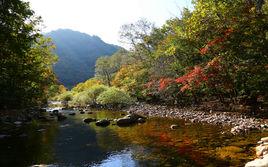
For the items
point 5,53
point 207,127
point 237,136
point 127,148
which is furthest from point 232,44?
point 5,53

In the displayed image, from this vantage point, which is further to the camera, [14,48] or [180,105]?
[180,105]

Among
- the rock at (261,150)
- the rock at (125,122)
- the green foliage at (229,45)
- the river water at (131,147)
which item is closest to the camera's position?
the rock at (261,150)

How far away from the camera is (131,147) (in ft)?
64.6

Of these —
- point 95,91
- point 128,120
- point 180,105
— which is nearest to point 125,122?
point 128,120

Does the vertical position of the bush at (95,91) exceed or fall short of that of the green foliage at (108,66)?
it falls short

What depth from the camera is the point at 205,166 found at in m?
14.6

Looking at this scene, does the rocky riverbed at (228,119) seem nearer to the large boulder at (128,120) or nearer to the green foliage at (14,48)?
the large boulder at (128,120)

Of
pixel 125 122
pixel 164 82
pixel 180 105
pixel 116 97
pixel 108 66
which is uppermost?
pixel 108 66

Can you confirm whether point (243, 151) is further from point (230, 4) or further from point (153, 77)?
point (153, 77)

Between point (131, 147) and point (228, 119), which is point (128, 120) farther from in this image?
point (131, 147)

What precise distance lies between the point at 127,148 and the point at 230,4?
52.6ft

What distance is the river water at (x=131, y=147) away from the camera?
16.2 meters

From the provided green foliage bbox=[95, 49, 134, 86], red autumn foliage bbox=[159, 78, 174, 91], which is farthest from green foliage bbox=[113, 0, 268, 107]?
green foliage bbox=[95, 49, 134, 86]

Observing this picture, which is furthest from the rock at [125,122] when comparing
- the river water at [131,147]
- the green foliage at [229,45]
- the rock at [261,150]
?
the rock at [261,150]
